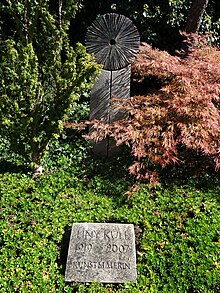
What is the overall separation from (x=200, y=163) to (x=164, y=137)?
0.75 m

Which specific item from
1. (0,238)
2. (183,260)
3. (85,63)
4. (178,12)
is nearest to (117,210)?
(183,260)

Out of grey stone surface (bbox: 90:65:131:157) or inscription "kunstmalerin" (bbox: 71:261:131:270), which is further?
grey stone surface (bbox: 90:65:131:157)

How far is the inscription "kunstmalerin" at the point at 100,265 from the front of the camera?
313 centimetres

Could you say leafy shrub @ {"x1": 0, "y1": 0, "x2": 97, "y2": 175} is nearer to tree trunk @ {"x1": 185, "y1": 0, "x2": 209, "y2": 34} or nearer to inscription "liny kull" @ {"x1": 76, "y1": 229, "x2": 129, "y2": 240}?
inscription "liny kull" @ {"x1": 76, "y1": 229, "x2": 129, "y2": 240}

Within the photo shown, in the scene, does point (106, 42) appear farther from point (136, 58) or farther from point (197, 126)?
point (197, 126)

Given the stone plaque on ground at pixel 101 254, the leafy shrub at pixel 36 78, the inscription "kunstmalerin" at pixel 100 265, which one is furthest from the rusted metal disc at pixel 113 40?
the inscription "kunstmalerin" at pixel 100 265

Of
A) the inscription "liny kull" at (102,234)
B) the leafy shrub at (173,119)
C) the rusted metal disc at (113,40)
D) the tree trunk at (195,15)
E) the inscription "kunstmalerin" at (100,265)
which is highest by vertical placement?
the tree trunk at (195,15)

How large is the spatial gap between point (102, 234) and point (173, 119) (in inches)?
65.1

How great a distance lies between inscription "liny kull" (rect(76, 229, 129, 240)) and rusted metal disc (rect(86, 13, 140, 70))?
2294 millimetres

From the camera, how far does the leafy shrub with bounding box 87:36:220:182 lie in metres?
3.99

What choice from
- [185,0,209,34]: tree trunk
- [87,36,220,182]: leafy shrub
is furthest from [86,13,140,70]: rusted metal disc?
[185,0,209,34]: tree trunk

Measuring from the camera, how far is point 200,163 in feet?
14.5

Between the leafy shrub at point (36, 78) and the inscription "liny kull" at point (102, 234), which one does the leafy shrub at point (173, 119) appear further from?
the inscription "liny kull" at point (102, 234)

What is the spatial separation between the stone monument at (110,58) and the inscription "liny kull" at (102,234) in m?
1.61
